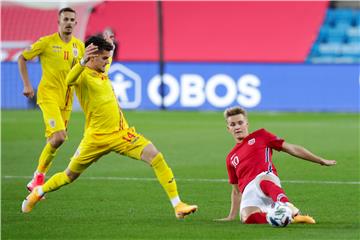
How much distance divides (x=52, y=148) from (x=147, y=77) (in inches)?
620

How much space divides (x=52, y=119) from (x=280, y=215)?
366cm

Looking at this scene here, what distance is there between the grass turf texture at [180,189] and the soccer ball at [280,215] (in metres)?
0.08

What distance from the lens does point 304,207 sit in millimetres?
10273

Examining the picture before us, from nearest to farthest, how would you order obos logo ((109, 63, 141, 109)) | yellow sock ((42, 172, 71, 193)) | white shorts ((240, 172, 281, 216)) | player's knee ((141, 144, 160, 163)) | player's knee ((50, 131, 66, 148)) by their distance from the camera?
white shorts ((240, 172, 281, 216)) → player's knee ((141, 144, 160, 163)) → yellow sock ((42, 172, 71, 193)) → player's knee ((50, 131, 66, 148)) → obos logo ((109, 63, 141, 109))

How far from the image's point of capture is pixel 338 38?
32062mm

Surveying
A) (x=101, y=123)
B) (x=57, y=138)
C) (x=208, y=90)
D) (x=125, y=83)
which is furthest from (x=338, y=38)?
(x=101, y=123)

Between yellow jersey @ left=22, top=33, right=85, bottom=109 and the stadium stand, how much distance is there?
66.5ft

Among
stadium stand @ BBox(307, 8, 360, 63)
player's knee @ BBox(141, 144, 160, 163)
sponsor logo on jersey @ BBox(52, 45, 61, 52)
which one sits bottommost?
stadium stand @ BBox(307, 8, 360, 63)

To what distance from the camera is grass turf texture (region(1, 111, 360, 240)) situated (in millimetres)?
8688

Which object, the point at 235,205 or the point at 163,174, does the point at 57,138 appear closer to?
the point at 163,174

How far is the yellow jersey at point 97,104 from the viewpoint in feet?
31.1

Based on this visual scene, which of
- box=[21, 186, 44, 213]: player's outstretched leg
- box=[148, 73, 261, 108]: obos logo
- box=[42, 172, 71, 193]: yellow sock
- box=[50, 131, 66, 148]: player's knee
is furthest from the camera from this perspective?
box=[148, 73, 261, 108]: obos logo

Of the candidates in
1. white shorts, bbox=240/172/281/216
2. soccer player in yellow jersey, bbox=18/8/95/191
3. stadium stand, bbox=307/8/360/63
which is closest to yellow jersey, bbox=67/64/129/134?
white shorts, bbox=240/172/281/216

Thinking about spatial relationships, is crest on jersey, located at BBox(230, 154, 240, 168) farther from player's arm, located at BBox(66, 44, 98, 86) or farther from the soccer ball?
player's arm, located at BBox(66, 44, 98, 86)
